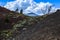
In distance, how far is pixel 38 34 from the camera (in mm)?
12375

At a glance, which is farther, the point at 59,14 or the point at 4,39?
the point at 4,39

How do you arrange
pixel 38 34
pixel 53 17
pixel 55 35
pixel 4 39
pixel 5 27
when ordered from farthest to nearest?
1. pixel 5 27
2. pixel 4 39
3. pixel 53 17
4. pixel 38 34
5. pixel 55 35

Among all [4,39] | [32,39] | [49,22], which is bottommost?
[4,39]

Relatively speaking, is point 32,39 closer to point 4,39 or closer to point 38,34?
point 38,34

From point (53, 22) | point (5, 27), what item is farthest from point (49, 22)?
→ point (5, 27)

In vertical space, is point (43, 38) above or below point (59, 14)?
below

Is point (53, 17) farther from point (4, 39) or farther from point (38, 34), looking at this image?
point (4, 39)

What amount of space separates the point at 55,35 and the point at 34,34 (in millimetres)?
1576

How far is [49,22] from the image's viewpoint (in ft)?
44.0

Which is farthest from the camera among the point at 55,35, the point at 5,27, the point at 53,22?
the point at 5,27

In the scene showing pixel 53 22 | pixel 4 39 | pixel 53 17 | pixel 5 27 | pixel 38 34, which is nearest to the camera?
pixel 38 34

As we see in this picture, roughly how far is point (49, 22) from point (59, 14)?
4.99 ft

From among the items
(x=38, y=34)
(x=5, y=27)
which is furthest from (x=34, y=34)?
(x=5, y=27)

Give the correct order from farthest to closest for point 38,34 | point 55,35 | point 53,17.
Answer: point 53,17, point 38,34, point 55,35
